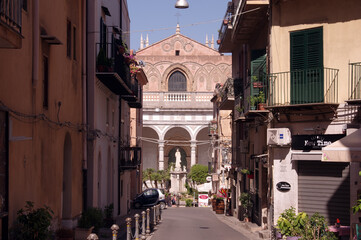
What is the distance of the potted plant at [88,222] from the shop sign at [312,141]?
5694 mm

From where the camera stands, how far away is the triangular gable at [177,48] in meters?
75.0

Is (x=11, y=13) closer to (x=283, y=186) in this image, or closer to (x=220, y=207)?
(x=283, y=186)

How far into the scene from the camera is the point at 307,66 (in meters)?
16.7

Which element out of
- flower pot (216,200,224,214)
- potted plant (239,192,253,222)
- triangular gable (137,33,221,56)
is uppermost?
triangular gable (137,33,221,56)

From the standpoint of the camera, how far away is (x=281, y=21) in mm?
17359

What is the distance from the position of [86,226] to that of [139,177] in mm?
31732

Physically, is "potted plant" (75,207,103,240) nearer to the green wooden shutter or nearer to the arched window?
the green wooden shutter

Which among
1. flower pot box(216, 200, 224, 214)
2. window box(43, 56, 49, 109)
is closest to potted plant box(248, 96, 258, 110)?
window box(43, 56, 49, 109)

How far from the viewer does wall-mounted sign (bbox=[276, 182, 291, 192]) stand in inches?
675

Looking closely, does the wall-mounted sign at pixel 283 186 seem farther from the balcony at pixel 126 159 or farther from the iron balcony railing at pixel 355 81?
the balcony at pixel 126 159

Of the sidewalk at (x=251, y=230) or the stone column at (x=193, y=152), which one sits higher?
the stone column at (x=193, y=152)

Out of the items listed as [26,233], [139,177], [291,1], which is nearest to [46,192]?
[26,233]

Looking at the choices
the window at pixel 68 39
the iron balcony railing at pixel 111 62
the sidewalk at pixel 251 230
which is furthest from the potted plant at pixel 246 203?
the window at pixel 68 39

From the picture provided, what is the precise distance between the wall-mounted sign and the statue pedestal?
41.4 metres
